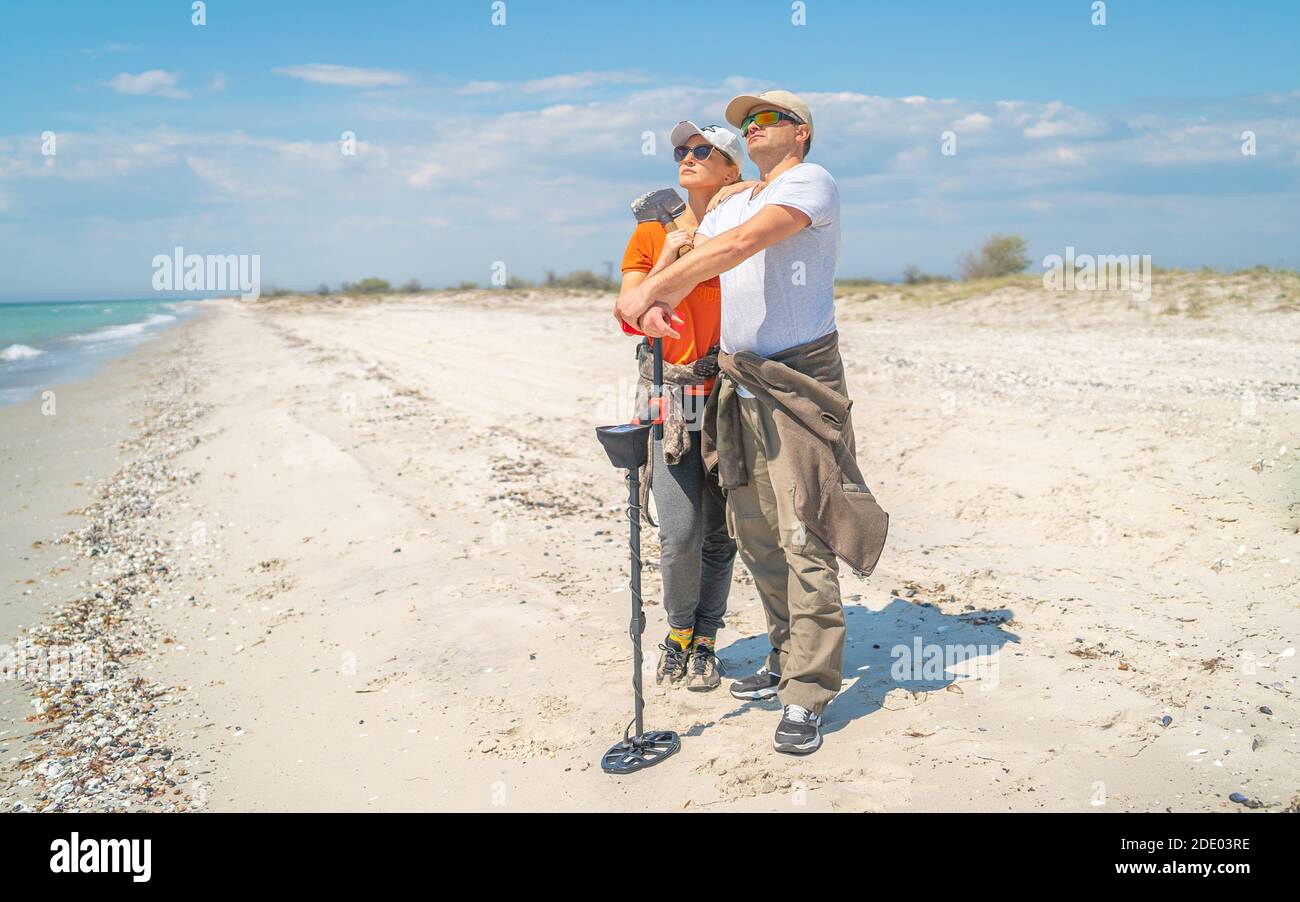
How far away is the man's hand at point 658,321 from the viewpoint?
3004 mm

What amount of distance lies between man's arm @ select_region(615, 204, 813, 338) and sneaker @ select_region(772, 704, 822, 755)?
143 centimetres

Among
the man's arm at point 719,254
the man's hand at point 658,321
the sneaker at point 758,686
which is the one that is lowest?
the sneaker at point 758,686

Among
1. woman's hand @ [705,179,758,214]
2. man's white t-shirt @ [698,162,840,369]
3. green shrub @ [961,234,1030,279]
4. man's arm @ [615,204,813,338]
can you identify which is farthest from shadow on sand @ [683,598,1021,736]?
green shrub @ [961,234,1030,279]

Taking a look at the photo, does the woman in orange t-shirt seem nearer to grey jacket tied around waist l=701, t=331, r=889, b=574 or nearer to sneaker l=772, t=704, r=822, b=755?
grey jacket tied around waist l=701, t=331, r=889, b=574

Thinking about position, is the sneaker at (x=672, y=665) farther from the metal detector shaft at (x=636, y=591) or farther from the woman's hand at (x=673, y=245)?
the woman's hand at (x=673, y=245)

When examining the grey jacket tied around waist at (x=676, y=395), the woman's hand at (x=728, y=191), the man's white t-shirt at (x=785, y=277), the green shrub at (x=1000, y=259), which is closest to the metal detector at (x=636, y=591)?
the grey jacket tied around waist at (x=676, y=395)

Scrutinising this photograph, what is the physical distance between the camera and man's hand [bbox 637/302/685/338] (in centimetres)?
300

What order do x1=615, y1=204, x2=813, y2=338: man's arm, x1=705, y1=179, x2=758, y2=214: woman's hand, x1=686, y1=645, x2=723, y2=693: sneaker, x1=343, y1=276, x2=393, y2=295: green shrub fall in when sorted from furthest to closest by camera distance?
x1=343, y1=276, x2=393, y2=295: green shrub → x1=686, y1=645, x2=723, y2=693: sneaker → x1=705, y1=179, x2=758, y2=214: woman's hand → x1=615, y1=204, x2=813, y2=338: man's arm

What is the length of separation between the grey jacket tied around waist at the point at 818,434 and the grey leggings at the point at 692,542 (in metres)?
0.45

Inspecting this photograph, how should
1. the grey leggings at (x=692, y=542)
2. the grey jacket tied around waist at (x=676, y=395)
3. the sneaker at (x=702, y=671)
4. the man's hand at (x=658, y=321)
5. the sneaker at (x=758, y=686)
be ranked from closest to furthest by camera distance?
the man's hand at (x=658, y=321) < the grey jacket tied around waist at (x=676, y=395) < the grey leggings at (x=692, y=542) < the sneaker at (x=758, y=686) < the sneaker at (x=702, y=671)

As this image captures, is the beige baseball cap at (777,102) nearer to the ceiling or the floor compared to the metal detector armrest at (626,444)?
nearer to the ceiling

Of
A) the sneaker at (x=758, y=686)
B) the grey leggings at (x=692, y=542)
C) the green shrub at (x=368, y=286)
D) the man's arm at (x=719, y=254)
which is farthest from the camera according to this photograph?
the green shrub at (x=368, y=286)

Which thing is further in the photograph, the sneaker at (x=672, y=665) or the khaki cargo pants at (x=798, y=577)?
the sneaker at (x=672, y=665)
